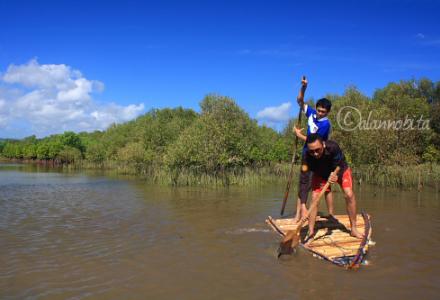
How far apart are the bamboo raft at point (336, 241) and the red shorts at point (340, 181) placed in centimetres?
83

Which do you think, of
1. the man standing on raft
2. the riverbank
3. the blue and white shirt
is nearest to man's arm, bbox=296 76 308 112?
the blue and white shirt

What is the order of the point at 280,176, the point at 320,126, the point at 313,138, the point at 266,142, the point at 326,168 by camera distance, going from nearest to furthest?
the point at 313,138 → the point at 326,168 → the point at 320,126 → the point at 280,176 → the point at 266,142

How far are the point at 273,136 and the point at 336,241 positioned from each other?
29805mm

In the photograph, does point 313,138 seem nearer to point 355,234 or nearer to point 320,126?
point 320,126

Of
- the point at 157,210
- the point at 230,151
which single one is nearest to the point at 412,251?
the point at 157,210

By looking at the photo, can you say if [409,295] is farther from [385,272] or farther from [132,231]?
[132,231]

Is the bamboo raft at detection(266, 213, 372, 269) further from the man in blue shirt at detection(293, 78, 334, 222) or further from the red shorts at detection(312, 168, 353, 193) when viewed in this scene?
the red shorts at detection(312, 168, 353, 193)

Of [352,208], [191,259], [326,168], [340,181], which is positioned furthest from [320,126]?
[191,259]

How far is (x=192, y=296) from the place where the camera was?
5.11 m

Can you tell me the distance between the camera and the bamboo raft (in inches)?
235

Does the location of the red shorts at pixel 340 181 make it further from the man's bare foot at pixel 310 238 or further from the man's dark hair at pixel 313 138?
the man's dark hair at pixel 313 138

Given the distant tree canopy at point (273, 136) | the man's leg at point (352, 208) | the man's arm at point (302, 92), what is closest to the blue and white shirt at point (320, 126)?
the man's arm at point (302, 92)

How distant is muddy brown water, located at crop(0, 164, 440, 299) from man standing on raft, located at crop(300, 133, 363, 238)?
812 mm

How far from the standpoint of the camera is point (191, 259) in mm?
6777
